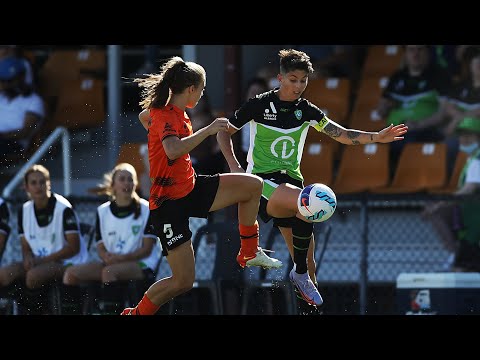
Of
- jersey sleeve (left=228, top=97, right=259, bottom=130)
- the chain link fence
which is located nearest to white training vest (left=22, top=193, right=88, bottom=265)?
the chain link fence

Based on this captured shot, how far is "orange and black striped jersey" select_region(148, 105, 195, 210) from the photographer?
30.1ft

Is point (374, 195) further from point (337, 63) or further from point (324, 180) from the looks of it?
point (337, 63)

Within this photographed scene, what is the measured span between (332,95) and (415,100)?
38.8 inches

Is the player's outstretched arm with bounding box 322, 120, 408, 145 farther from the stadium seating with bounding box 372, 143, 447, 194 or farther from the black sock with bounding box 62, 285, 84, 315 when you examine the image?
the stadium seating with bounding box 372, 143, 447, 194

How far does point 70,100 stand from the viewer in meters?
14.7

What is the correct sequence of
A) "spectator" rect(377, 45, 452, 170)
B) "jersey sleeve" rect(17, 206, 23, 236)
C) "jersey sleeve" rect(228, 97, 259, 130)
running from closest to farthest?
"jersey sleeve" rect(228, 97, 259, 130) → "jersey sleeve" rect(17, 206, 23, 236) → "spectator" rect(377, 45, 452, 170)

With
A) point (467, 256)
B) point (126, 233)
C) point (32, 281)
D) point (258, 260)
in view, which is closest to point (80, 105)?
point (126, 233)

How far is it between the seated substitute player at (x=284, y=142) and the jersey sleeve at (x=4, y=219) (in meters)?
3.76

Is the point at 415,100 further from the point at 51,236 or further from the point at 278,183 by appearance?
the point at 278,183

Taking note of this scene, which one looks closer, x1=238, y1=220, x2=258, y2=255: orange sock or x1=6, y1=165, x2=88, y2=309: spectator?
x1=238, y1=220, x2=258, y2=255: orange sock

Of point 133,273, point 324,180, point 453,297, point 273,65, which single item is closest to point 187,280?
point 133,273

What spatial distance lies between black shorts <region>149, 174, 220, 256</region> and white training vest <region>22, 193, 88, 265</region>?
3210mm

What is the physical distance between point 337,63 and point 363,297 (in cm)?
332

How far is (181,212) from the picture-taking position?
931 centimetres
